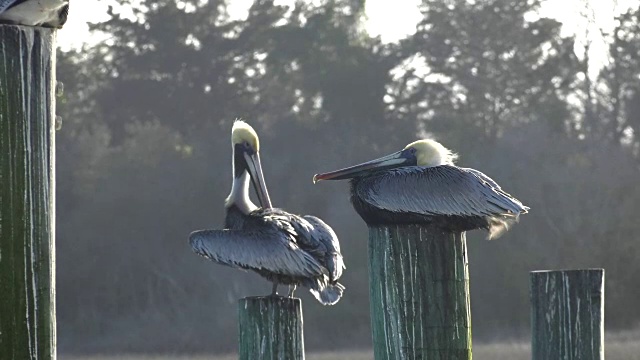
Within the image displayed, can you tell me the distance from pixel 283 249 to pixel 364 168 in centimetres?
130

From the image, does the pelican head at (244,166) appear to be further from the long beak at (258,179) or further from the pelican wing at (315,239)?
the pelican wing at (315,239)

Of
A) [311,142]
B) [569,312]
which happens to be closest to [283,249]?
[569,312]

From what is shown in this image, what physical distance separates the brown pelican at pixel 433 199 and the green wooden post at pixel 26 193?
1.43 m

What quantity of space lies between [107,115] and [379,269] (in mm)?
18072

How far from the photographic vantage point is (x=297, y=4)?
21297 mm

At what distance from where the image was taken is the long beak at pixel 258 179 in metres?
6.69

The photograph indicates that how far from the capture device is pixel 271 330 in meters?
3.76

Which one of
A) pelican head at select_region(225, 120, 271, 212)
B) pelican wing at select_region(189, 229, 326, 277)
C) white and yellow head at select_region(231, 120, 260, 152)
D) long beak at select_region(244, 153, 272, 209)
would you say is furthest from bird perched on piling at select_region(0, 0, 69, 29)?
white and yellow head at select_region(231, 120, 260, 152)

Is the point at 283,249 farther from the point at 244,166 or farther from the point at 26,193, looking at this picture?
the point at 26,193

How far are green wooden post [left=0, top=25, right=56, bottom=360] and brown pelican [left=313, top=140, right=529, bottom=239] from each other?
4.68 feet

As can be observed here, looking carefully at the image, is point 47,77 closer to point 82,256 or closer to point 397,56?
point 82,256

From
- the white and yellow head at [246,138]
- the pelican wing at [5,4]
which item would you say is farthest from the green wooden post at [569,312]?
the white and yellow head at [246,138]

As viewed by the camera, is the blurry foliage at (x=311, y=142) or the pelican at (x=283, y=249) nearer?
the pelican at (x=283, y=249)

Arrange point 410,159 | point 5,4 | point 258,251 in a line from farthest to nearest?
point 258,251 < point 410,159 < point 5,4
